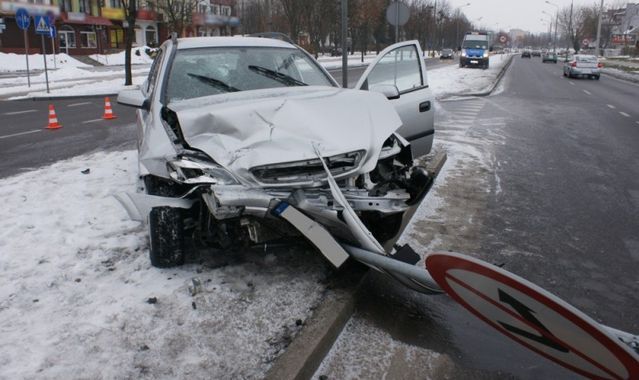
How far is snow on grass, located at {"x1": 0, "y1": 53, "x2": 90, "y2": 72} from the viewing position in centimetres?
3966

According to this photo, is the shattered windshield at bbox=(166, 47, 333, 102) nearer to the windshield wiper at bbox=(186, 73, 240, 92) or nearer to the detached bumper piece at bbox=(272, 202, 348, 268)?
the windshield wiper at bbox=(186, 73, 240, 92)

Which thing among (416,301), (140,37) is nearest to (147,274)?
(416,301)

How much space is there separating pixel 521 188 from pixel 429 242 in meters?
2.68

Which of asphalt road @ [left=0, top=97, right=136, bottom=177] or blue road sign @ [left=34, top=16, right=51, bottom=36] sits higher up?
blue road sign @ [left=34, top=16, right=51, bottom=36]

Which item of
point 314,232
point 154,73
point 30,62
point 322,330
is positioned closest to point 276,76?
point 154,73

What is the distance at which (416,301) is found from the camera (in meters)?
3.91

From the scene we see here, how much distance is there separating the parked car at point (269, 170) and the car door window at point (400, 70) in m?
1.84

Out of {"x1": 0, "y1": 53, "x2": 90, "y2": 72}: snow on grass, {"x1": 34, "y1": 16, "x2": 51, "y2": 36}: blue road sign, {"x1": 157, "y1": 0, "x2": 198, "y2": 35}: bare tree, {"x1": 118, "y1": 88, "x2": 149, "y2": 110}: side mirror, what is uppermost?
{"x1": 157, "y1": 0, "x2": 198, "y2": 35}: bare tree

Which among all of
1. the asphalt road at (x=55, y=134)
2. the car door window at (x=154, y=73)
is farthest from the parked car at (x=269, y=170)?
the asphalt road at (x=55, y=134)

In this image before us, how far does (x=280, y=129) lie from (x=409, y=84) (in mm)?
3454

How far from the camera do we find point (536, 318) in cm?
250

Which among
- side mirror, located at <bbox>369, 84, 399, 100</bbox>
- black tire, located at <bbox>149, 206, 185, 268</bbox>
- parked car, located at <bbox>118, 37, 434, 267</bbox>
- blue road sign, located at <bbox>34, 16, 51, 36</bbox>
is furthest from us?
→ blue road sign, located at <bbox>34, 16, 51, 36</bbox>

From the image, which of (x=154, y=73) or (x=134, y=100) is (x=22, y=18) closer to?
(x=154, y=73)

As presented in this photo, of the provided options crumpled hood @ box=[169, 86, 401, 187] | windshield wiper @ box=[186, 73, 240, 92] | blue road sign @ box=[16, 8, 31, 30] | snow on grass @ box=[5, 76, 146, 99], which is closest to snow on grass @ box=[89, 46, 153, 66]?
snow on grass @ box=[5, 76, 146, 99]
